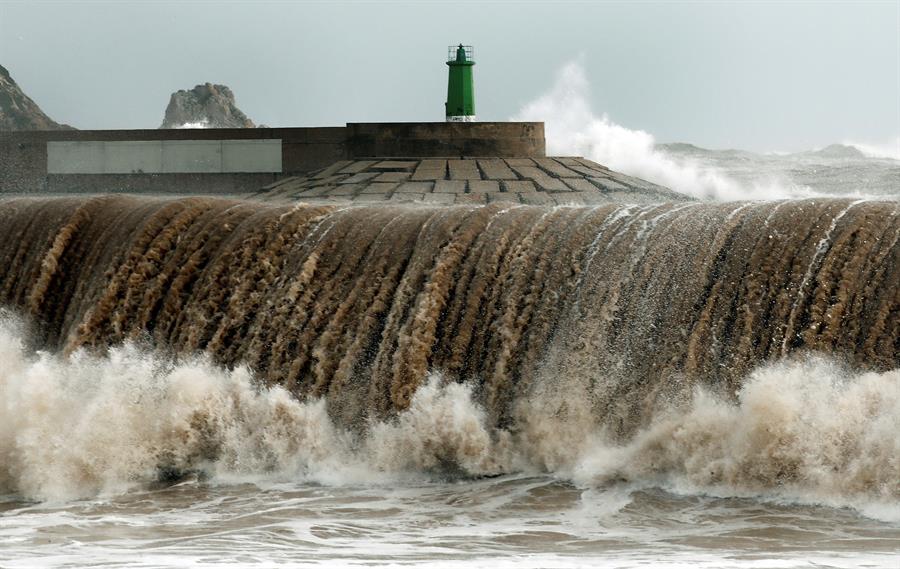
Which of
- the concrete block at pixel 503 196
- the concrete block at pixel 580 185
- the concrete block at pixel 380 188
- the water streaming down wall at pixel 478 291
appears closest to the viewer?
the water streaming down wall at pixel 478 291

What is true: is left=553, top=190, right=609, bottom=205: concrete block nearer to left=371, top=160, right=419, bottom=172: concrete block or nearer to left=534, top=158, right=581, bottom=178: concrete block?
left=534, top=158, right=581, bottom=178: concrete block

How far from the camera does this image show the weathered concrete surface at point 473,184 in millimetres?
20547

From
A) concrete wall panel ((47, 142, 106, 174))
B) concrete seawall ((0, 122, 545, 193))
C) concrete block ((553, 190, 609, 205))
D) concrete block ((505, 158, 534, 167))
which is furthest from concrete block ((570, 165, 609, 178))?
concrete wall panel ((47, 142, 106, 174))

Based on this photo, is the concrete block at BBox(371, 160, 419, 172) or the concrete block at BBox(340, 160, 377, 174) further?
the concrete block at BBox(340, 160, 377, 174)

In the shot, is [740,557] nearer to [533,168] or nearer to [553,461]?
[553,461]

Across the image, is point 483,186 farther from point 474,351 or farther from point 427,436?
point 427,436

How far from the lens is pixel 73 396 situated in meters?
13.2

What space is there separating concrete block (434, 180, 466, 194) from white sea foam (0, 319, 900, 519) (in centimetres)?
Result: 760

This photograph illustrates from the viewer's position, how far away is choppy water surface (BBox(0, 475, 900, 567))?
30.1 ft

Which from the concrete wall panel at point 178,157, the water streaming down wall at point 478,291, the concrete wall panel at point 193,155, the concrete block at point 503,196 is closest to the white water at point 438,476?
the water streaming down wall at point 478,291

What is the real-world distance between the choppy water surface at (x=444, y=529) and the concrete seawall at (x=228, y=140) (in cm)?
1213

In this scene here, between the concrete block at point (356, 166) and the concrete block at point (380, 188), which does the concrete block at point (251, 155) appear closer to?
the concrete block at point (356, 166)

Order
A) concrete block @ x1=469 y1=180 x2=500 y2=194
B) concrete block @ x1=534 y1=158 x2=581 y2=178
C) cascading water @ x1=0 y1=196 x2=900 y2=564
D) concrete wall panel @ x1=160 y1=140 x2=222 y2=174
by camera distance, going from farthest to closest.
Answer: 1. concrete wall panel @ x1=160 y1=140 x2=222 y2=174
2. concrete block @ x1=534 y1=158 x2=581 y2=178
3. concrete block @ x1=469 y1=180 x2=500 y2=194
4. cascading water @ x1=0 y1=196 x2=900 y2=564

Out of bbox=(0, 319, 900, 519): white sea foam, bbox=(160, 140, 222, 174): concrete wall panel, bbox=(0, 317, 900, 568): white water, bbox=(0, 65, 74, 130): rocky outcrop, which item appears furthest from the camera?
bbox=(0, 65, 74, 130): rocky outcrop
